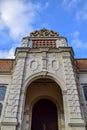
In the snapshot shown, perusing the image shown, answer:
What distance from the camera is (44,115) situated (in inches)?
398

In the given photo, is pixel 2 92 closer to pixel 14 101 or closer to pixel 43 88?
pixel 14 101

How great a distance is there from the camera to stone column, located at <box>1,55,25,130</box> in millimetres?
7113

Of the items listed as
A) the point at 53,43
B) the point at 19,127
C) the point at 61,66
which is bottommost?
the point at 19,127

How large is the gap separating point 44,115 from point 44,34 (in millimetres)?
6856

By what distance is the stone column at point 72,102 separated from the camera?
7.11 meters

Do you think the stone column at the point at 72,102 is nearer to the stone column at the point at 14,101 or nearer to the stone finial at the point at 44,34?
the stone column at the point at 14,101

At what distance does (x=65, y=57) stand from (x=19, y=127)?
5494 mm

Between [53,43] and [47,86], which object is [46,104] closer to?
[47,86]

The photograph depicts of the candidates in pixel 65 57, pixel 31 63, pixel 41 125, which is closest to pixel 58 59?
pixel 65 57

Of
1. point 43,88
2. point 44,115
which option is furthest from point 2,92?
point 44,115

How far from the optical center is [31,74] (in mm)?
9383

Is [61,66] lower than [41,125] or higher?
higher

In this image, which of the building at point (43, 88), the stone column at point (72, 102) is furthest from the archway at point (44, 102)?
the stone column at point (72, 102)

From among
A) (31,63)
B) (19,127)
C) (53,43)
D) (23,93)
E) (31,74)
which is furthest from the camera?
(53,43)
